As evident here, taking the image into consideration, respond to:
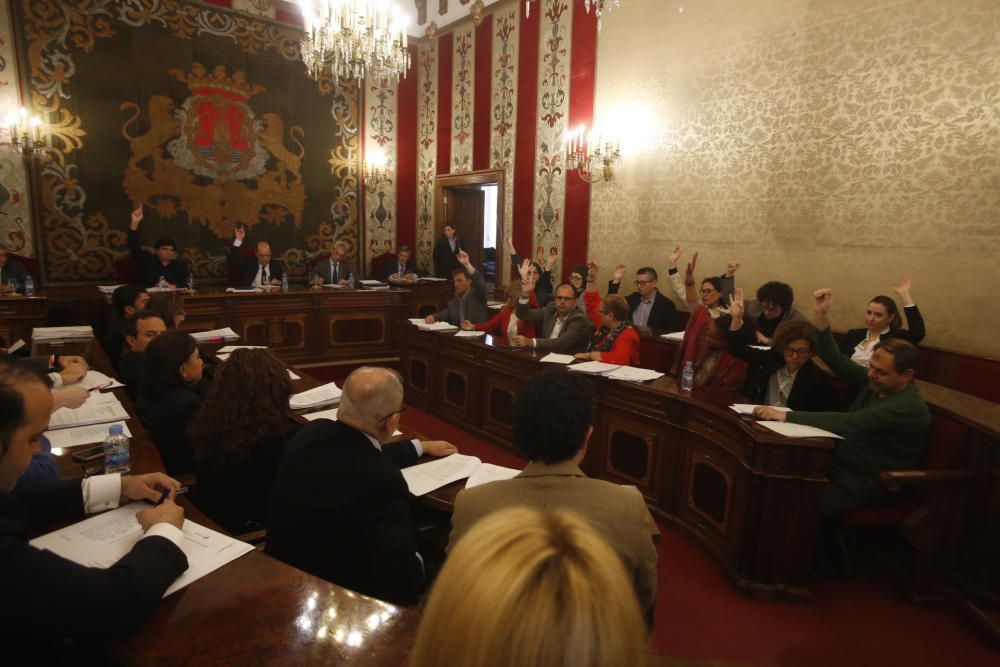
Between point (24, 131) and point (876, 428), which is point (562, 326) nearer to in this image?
point (876, 428)

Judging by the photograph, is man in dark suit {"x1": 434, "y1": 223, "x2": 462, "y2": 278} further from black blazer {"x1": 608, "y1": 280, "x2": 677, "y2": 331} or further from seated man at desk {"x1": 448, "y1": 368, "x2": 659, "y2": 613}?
seated man at desk {"x1": 448, "y1": 368, "x2": 659, "y2": 613}

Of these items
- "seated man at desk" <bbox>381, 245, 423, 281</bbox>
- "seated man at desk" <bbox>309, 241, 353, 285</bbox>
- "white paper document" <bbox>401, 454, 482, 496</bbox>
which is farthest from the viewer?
"seated man at desk" <bbox>381, 245, 423, 281</bbox>

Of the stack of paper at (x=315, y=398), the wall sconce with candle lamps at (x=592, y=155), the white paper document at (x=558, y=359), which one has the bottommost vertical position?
the stack of paper at (x=315, y=398)

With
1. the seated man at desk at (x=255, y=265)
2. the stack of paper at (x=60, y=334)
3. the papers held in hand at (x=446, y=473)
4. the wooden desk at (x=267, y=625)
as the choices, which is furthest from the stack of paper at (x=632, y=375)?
the seated man at desk at (x=255, y=265)

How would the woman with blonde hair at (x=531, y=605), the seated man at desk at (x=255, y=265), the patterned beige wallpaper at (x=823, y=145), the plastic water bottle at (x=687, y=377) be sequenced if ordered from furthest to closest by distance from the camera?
the seated man at desk at (x=255, y=265) → the patterned beige wallpaper at (x=823, y=145) → the plastic water bottle at (x=687, y=377) → the woman with blonde hair at (x=531, y=605)

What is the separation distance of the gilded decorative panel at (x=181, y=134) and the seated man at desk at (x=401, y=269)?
95 centimetres

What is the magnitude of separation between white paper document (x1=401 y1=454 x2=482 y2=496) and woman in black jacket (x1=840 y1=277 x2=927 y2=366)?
116 inches

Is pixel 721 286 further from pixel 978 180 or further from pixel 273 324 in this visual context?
pixel 273 324

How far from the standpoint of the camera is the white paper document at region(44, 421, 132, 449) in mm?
2402

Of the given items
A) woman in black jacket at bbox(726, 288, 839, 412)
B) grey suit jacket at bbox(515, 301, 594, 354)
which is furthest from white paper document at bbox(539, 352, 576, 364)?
woman in black jacket at bbox(726, 288, 839, 412)

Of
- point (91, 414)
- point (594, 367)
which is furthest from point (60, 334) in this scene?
point (594, 367)

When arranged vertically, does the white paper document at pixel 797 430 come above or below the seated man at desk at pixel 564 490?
below

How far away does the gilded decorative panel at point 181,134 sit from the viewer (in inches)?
281

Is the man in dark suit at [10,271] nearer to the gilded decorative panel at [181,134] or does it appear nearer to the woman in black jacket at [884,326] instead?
the gilded decorative panel at [181,134]
